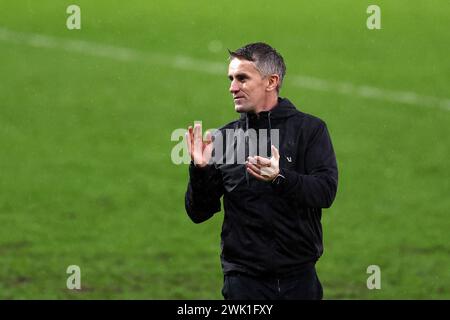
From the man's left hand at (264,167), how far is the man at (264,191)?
0.77 ft

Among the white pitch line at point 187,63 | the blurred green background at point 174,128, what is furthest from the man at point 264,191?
the white pitch line at point 187,63

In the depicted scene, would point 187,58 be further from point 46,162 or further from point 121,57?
point 46,162

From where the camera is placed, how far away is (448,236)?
14.4m

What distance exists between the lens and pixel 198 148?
766 centimetres

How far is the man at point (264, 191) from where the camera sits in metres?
7.62

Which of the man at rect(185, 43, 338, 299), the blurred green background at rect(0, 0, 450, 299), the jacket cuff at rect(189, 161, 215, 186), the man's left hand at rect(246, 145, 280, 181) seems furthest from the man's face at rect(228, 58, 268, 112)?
the blurred green background at rect(0, 0, 450, 299)

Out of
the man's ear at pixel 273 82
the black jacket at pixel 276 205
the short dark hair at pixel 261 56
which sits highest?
the short dark hair at pixel 261 56

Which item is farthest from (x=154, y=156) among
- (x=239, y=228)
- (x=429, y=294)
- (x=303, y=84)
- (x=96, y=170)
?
(x=239, y=228)

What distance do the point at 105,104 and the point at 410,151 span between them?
16.0 ft

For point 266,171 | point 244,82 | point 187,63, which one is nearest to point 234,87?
point 244,82

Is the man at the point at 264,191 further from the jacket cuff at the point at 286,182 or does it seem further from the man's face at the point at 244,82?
the jacket cuff at the point at 286,182

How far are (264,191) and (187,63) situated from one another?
49.3 ft

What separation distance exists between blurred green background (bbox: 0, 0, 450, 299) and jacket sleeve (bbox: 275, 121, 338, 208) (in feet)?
16.0

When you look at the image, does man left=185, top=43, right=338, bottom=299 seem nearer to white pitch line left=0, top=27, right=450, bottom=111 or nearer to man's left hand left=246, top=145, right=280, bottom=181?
man's left hand left=246, top=145, right=280, bottom=181
